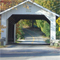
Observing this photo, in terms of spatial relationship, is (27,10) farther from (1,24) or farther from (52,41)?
(52,41)

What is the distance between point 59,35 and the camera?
1209 inches

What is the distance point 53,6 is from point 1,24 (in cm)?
1511

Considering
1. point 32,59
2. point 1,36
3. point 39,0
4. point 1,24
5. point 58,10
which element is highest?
point 39,0

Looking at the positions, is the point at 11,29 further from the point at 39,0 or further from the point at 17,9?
the point at 39,0

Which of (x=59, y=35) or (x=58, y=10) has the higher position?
(x=58, y=10)

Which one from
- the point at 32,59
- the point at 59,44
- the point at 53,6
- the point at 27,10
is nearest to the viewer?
the point at 32,59

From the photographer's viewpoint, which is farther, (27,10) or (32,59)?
(27,10)

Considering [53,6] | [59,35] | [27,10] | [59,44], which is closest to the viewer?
[59,44]

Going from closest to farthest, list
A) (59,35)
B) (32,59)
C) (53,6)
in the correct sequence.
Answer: (32,59) → (53,6) → (59,35)

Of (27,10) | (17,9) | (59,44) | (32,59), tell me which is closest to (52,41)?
(59,44)

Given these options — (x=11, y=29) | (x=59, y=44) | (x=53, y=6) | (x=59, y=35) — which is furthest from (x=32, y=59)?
(x=59, y=35)

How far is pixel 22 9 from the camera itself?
14836 mm

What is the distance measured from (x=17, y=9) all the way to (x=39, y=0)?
13.5m

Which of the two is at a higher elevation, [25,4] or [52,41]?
[25,4]
